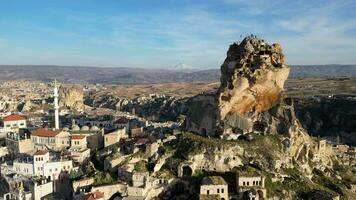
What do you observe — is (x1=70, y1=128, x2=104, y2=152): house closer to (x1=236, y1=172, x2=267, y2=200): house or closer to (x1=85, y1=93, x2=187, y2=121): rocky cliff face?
(x1=236, y1=172, x2=267, y2=200): house

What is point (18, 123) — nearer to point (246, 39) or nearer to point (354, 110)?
point (246, 39)

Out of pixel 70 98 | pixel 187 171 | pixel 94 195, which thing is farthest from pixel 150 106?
pixel 94 195

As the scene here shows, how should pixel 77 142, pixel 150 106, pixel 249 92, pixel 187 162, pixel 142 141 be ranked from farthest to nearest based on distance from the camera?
pixel 150 106 → pixel 249 92 → pixel 77 142 → pixel 142 141 → pixel 187 162

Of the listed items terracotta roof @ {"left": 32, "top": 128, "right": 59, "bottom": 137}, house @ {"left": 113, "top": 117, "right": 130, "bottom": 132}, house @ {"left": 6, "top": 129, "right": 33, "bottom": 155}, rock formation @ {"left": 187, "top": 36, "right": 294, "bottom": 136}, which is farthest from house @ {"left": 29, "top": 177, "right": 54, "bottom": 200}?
house @ {"left": 113, "top": 117, "right": 130, "bottom": 132}

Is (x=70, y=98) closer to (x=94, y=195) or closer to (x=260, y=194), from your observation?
(x=94, y=195)

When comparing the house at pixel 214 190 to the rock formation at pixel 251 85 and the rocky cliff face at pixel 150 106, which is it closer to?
the rock formation at pixel 251 85
